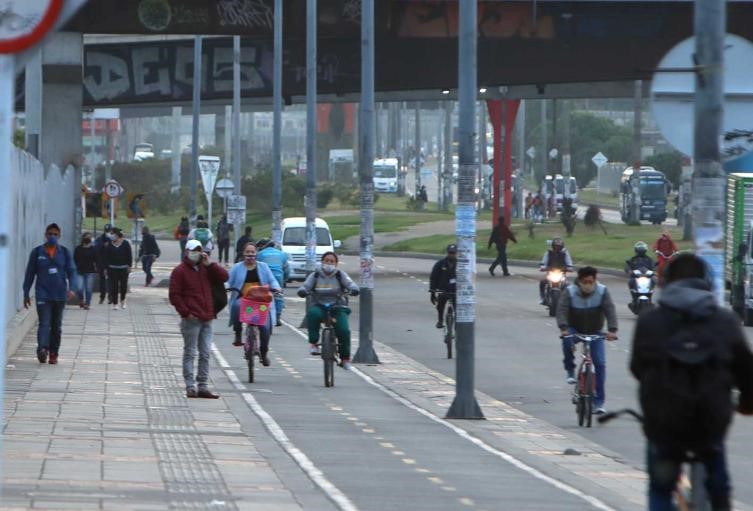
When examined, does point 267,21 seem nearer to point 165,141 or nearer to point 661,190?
point 661,190

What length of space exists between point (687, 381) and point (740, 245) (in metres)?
28.7

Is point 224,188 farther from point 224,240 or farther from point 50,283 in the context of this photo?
point 50,283

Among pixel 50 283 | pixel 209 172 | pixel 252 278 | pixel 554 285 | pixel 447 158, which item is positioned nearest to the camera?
pixel 252 278

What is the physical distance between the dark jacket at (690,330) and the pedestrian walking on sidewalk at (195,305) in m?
12.0

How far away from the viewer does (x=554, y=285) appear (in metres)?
35.5

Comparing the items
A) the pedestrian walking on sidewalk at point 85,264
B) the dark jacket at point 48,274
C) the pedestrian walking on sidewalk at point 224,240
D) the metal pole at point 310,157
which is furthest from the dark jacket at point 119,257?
the pedestrian walking on sidewalk at point 224,240

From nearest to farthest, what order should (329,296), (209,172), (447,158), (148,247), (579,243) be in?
1. (329,296)
2. (148,247)
3. (209,172)
4. (579,243)
5. (447,158)

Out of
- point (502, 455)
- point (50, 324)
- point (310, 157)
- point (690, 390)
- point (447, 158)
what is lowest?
point (502, 455)

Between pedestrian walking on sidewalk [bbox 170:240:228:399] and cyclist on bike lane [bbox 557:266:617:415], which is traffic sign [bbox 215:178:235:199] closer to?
pedestrian walking on sidewalk [bbox 170:240:228:399]

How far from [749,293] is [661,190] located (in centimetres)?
5455

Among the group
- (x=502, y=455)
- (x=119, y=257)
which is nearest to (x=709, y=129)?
(x=502, y=455)

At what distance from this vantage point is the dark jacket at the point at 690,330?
7.84 metres

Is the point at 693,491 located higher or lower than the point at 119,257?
higher

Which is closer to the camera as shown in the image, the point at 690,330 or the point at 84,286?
the point at 690,330
